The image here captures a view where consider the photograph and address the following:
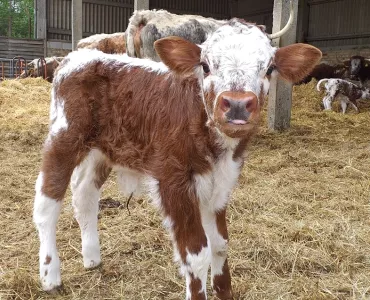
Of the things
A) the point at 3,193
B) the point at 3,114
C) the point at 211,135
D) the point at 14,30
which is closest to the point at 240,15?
the point at 3,114

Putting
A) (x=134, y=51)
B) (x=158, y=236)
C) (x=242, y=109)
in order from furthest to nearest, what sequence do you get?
(x=134, y=51) → (x=158, y=236) → (x=242, y=109)

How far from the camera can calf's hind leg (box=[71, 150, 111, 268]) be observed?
3.49 m

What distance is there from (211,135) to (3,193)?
3.23 metres

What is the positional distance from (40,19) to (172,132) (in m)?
20.5

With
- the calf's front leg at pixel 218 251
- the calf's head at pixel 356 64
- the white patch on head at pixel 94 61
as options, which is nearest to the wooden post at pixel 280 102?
the white patch on head at pixel 94 61

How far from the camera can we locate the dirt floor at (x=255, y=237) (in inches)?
125

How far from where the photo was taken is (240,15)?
83.9 ft

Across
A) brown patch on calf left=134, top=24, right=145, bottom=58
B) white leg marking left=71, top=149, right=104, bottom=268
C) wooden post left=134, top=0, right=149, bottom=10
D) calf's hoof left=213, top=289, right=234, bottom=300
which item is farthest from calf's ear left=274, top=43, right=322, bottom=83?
wooden post left=134, top=0, right=149, bottom=10

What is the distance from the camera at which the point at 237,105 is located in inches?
87.3

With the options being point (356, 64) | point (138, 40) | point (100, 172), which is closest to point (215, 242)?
point (100, 172)

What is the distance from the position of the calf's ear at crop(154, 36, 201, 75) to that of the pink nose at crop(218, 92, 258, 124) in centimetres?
46

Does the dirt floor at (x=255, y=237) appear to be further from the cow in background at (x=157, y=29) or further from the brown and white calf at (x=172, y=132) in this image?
the cow in background at (x=157, y=29)

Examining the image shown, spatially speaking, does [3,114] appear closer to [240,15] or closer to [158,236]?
[158,236]

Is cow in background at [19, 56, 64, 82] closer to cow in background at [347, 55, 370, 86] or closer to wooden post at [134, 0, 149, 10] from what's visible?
wooden post at [134, 0, 149, 10]
